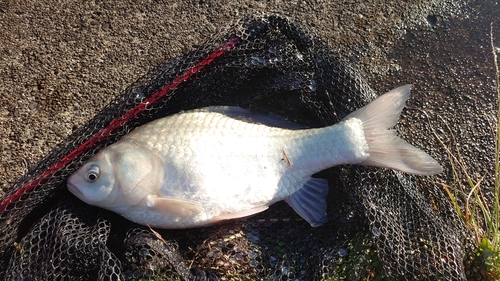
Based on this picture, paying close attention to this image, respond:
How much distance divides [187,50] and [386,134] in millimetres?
1534

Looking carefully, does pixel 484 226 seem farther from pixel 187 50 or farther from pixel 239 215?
pixel 187 50

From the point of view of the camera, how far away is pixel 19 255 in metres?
2.14

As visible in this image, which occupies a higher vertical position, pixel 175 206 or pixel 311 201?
pixel 175 206

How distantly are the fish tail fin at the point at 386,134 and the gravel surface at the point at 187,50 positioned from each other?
0.65m

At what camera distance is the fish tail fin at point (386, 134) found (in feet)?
7.43

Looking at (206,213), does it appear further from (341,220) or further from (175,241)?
(341,220)

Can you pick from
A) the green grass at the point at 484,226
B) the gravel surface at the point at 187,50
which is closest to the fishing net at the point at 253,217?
the green grass at the point at 484,226

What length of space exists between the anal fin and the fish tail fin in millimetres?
301

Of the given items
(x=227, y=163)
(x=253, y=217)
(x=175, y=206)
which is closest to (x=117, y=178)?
(x=175, y=206)

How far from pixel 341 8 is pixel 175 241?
2.12 meters

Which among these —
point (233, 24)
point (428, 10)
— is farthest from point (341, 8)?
point (233, 24)

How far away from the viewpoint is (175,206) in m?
2.24

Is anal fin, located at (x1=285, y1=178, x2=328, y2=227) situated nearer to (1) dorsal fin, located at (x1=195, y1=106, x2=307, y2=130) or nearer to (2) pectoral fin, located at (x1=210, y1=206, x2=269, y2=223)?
(2) pectoral fin, located at (x1=210, y1=206, x2=269, y2=223)

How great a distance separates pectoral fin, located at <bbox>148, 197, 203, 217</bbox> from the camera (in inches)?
88.4
